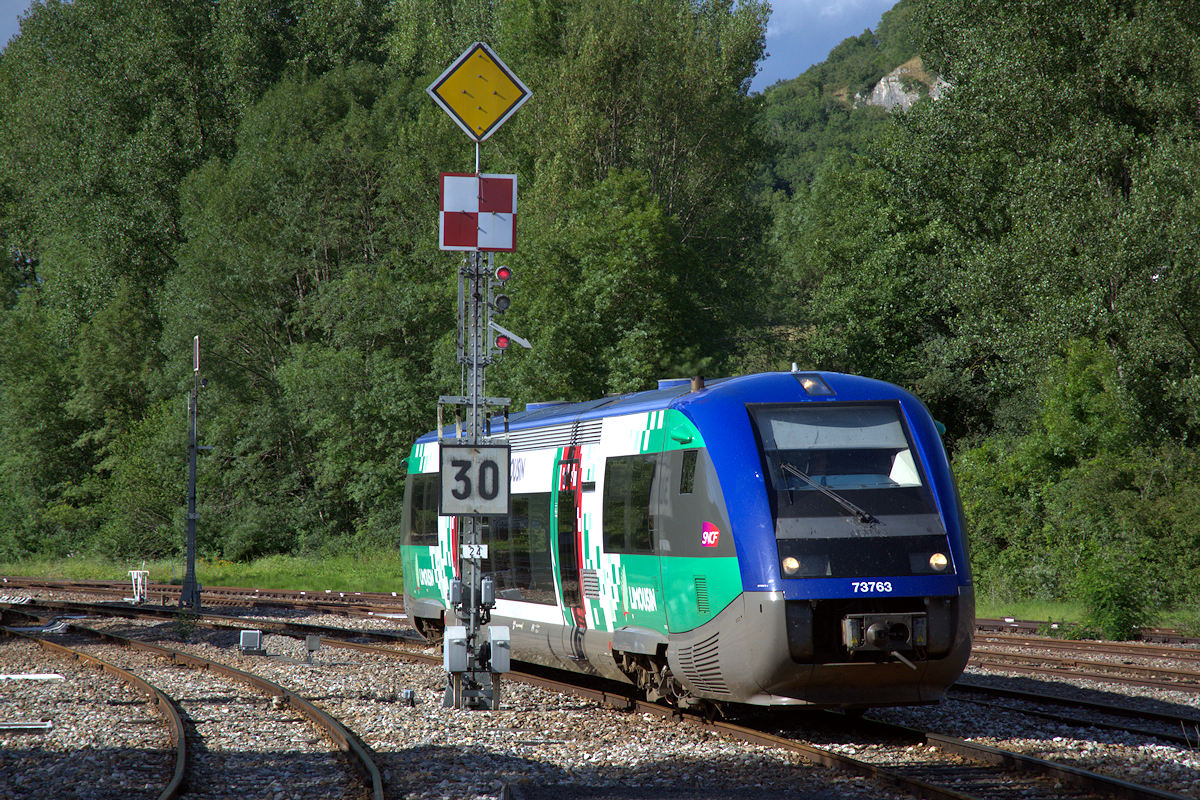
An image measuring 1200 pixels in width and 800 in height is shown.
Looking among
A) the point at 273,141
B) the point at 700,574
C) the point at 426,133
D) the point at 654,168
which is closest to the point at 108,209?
the point at 273,141

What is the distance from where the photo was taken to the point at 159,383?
49.1 metres

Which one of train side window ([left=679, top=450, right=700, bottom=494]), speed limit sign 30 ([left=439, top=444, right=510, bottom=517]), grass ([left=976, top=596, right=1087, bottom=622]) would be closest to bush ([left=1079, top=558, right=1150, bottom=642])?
grass ([left=976, top=596, right=1087, bottom=622])

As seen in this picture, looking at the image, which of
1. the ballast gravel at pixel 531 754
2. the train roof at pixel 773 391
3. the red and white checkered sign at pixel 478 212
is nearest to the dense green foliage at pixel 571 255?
the train roof at pixel 773 391

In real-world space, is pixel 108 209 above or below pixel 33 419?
above

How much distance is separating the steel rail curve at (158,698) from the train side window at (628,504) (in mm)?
4552

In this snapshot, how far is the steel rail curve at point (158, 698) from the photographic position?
8711 mm

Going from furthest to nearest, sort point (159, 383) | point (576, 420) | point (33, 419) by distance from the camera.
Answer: point (33, 419)
point (159, 383)
point (576, 420)

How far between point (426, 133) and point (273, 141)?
9474mm

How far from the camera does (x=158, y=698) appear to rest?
13.2 m

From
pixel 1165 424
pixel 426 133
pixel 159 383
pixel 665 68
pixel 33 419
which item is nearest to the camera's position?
pixel 1165 424

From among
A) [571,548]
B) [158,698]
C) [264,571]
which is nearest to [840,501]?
[571,548]

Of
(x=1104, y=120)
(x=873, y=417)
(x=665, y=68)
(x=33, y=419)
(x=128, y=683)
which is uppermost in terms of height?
(x=665, y=68)

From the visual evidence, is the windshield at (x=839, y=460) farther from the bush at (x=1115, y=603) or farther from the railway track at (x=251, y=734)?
the bush at (x=1115, y=603)

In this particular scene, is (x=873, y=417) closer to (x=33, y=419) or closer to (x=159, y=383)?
(x=159, y=383)
